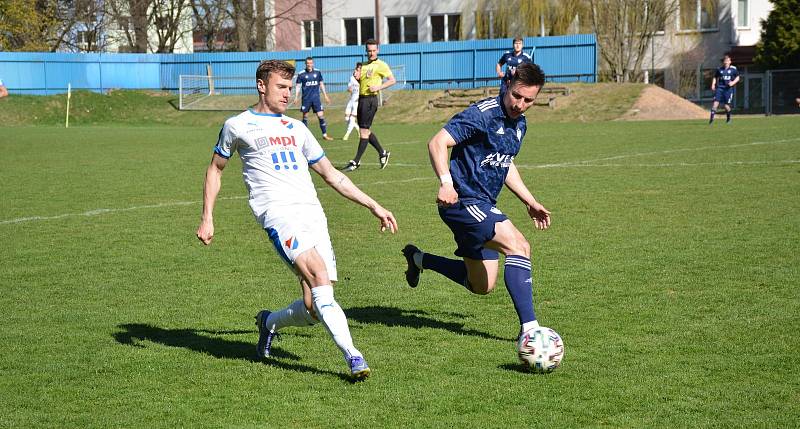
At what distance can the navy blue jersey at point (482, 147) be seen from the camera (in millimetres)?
6078

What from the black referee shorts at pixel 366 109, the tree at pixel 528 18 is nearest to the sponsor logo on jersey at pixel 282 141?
the black referee shorts at pixel 366 109

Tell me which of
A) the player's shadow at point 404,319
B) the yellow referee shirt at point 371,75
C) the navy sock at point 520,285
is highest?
the yellow referee shirt at point 371,75

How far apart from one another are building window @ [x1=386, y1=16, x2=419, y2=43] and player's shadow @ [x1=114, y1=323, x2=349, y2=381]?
167 feet

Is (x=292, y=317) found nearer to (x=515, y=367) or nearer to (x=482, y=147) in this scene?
(x=515, y=367)

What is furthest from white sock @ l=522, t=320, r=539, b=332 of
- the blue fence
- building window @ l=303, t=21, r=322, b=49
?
building window @ l=303, t=21, r=322, b=49

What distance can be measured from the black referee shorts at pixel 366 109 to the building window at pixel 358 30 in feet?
133

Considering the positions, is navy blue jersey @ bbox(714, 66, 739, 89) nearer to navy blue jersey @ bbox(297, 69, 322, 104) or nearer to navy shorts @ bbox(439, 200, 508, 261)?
navy blue jersey @ bbox(297, 69, 322, 104)

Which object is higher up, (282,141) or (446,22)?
(446,22)

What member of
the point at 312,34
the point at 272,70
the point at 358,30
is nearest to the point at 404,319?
the point at 272,70

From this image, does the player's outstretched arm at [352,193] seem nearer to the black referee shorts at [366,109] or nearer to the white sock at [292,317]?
the white sock at [292,317]

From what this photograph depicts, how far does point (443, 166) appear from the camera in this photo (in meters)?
5.86

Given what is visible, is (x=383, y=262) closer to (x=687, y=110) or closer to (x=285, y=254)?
(x=285, y=254)

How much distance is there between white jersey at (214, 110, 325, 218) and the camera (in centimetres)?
559

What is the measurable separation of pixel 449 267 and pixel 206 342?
1776mm
